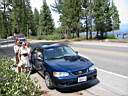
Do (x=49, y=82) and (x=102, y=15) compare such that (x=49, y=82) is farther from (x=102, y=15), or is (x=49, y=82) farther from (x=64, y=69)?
(x=102, y=15)

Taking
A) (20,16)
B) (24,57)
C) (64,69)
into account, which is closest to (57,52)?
(24,57)

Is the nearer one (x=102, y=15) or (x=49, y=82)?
(x=49, y=82)

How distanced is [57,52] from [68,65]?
1.74 metres

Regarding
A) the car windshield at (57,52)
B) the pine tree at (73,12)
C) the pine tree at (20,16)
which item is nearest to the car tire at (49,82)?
the car windshield at (57,52)

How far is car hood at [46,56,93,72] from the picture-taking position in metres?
10.1

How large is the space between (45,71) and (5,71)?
142 cm

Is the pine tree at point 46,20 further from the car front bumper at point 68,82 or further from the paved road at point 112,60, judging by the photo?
the car front bumper at point 68,82

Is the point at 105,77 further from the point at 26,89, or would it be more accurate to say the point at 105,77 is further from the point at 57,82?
the point at 26,89

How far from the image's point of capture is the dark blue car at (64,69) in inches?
394

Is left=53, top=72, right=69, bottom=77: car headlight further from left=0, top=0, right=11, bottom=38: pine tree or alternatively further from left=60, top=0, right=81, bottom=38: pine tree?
left=0, top=0, right=11, bottom=38: pine tree

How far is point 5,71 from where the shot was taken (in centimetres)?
1108

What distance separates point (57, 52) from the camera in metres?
12.0

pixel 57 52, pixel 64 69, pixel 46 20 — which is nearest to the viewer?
pixel 64 69

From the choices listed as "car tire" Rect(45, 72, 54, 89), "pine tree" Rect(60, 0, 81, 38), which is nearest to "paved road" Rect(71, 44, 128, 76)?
"car tire" Rect(45, 72, 54, 89)
